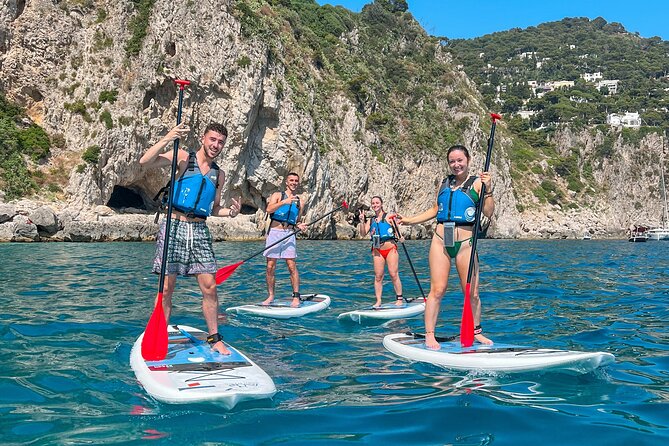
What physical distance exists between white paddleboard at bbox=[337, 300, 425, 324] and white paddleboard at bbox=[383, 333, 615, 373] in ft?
7.38

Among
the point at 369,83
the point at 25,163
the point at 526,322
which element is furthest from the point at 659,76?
the point at 526,322

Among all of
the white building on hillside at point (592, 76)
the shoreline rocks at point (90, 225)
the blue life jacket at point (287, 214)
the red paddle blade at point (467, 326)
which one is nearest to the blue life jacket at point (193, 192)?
the red paddle blade at point (467, 326)

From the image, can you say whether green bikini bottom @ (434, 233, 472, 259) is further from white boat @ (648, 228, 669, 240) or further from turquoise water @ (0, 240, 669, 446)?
white boat @ (648, 228, 669, 240)

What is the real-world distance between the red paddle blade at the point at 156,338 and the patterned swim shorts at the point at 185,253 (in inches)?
15.1

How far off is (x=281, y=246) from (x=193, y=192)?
449 cm

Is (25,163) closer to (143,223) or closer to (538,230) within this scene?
(143,223)

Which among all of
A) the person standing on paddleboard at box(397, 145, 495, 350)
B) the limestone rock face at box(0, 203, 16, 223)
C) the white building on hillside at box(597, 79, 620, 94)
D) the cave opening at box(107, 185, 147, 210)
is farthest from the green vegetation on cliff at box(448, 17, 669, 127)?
the person standing on paddleboard at box(397, 145, 495, 350)

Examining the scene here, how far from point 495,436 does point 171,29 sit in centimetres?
4224

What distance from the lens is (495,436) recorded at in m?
3.69

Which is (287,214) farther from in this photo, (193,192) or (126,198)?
(126,198)

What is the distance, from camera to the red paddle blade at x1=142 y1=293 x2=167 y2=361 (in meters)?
5.38

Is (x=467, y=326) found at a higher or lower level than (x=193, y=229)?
lower

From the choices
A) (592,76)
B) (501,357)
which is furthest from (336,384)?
(592,76)

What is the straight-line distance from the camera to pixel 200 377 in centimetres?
475
